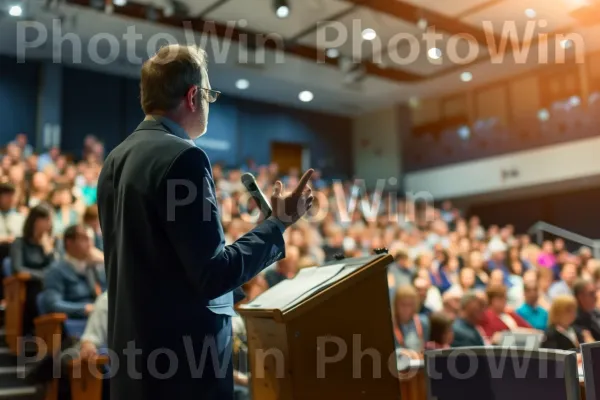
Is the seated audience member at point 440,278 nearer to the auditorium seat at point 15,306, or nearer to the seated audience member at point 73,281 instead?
the seated audience member at point 73,281

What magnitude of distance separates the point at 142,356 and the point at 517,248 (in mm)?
7640

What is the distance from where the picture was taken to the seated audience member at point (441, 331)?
11.4 feet

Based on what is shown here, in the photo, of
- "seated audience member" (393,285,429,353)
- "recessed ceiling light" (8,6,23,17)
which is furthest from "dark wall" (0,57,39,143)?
"seated audience member" (393,285,429,353)

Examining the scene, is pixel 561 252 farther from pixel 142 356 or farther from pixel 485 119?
pixel 142 356

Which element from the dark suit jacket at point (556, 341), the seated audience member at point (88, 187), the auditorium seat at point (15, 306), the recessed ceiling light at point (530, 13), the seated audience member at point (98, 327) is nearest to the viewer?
the seated audience member at point (98, 327)

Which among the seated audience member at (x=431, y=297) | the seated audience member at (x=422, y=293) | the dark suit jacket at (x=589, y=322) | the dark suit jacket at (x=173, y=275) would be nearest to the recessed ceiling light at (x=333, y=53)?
the seated audience member at (x=431, y=297)

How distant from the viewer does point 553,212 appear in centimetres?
1010

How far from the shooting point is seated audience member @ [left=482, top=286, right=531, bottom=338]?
4305 mm

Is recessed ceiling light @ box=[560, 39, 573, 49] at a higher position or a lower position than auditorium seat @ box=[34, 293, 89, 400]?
higher

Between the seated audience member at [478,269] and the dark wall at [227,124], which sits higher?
Result: the dark wall at [227,124]

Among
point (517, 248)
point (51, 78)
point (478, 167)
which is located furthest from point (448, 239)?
point (51, 78)

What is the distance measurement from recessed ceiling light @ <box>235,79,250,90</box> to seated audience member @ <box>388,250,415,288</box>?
5.11 metres

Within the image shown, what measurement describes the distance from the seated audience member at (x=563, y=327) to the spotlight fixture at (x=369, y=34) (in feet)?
17.5

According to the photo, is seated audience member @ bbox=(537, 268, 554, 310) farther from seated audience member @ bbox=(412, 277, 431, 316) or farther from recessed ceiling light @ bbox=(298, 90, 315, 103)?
recessed ceiling light @ bbox=(298, 90, 315, 103)
